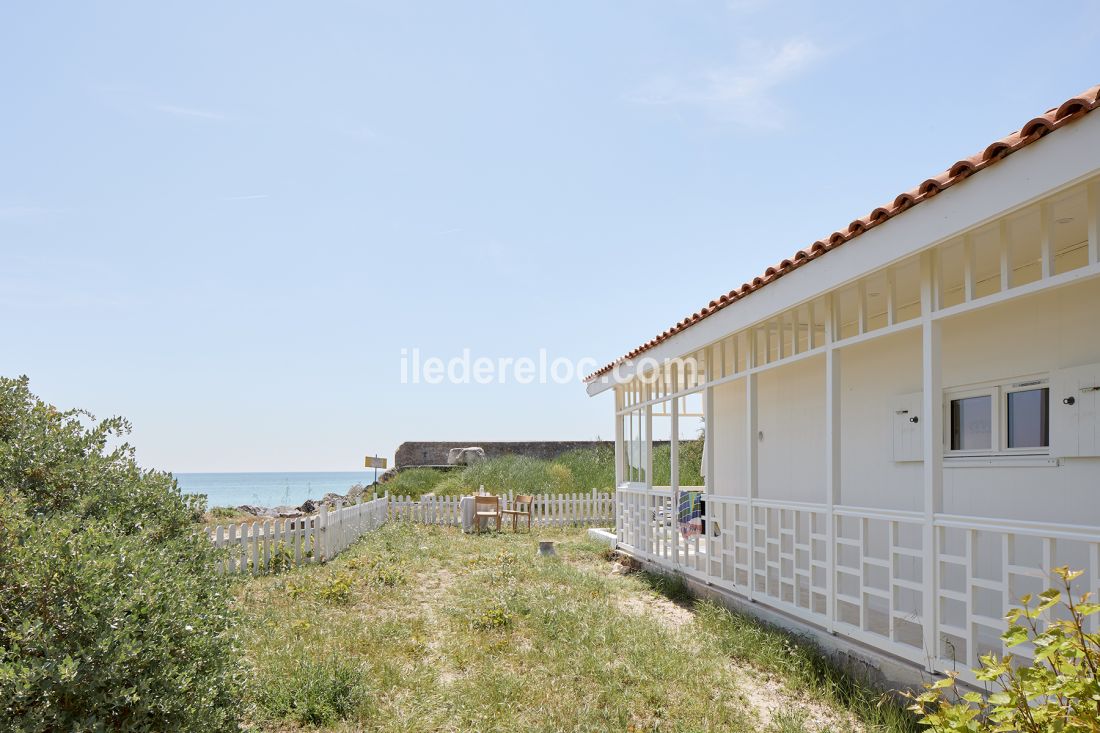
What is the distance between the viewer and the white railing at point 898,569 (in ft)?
14.2

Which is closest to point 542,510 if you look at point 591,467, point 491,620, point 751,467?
point 591,467

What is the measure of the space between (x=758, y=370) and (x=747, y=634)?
2647 millimetres

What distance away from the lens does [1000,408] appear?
590 cm

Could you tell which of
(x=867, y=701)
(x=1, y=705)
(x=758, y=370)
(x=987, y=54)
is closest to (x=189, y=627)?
(x=1, y=705)

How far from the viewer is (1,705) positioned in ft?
8.39

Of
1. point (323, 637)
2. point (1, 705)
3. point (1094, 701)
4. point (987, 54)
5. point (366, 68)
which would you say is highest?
point (366, 68)

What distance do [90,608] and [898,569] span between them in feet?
17.2

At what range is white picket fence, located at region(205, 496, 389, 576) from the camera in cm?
1002

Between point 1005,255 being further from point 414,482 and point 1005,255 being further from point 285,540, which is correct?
point 414,482

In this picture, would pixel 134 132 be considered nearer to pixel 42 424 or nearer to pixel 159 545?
pixel 42 424

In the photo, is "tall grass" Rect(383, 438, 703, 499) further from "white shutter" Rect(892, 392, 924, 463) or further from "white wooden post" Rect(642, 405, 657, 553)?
"white shutter" Rect(892, 392, 924, 463)

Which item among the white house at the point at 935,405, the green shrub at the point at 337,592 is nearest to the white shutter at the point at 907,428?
the white house at the point at 935,405

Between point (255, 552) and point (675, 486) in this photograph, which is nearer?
point (675, 486)

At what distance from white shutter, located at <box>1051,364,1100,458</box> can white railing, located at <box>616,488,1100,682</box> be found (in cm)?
71
